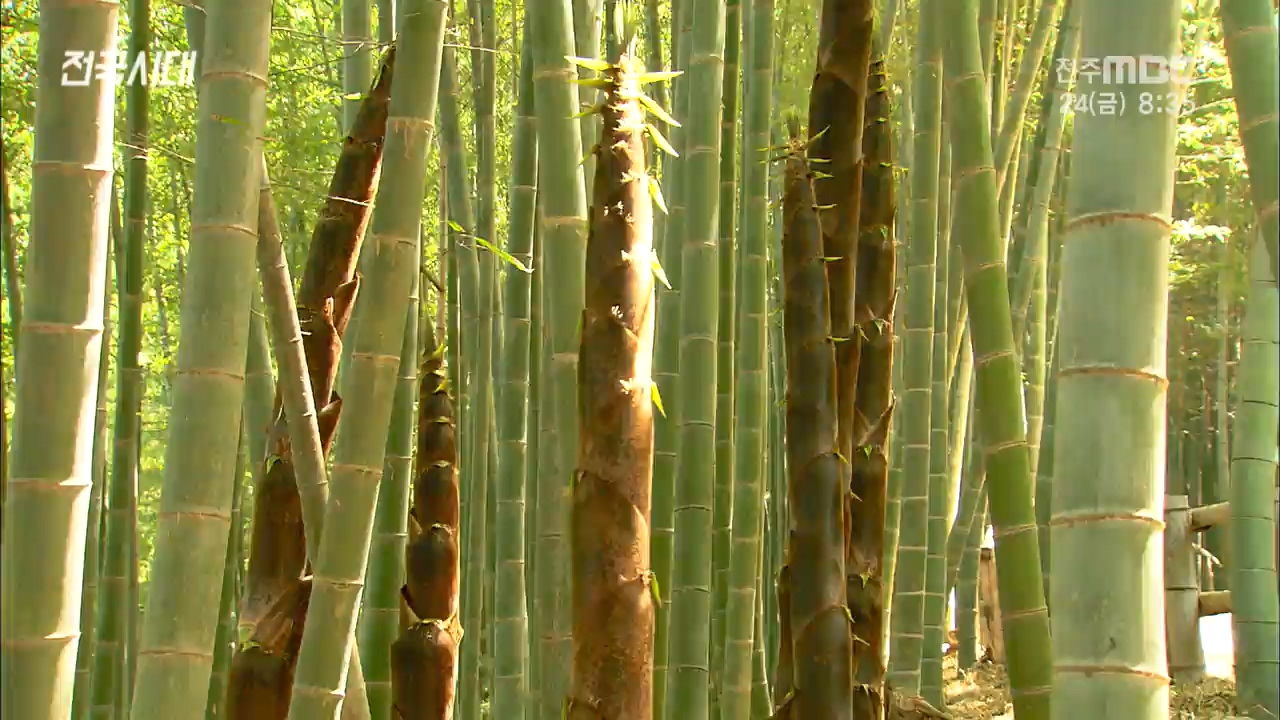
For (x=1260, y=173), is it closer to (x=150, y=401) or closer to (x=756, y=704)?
(x=756, y=704)

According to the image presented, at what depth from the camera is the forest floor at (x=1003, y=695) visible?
383 cm

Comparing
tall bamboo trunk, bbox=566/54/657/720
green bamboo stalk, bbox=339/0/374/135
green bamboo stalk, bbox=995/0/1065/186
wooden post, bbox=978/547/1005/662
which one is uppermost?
green bamboo stalk, bbox=995/0/1065/186

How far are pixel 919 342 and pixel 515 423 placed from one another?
0.85 m

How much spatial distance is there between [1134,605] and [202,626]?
3.04 ft

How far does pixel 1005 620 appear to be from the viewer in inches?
67.4

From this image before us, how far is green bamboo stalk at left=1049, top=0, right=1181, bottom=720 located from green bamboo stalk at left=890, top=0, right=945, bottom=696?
1.41 meters

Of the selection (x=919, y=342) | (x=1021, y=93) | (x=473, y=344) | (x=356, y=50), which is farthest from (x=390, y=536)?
(x=1021, y=93)

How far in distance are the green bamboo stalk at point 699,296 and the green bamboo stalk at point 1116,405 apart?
1.27m

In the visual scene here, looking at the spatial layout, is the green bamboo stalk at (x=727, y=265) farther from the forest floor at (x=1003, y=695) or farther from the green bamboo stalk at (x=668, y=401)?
the forest floor at (x=1003, y=695)

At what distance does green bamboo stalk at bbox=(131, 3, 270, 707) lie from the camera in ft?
4.54

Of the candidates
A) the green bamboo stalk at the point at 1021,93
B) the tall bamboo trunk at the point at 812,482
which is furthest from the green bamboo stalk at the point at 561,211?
the green bamboo stalk at the point at 1021,93

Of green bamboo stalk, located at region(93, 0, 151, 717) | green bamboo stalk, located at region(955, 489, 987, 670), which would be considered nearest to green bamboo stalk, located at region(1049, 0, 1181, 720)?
green bamboo stalk, located at region(93, 0, 151, 717)

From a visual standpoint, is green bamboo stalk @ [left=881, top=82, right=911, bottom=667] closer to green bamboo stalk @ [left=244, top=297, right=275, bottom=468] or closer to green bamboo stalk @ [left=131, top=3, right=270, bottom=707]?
A: green bamboo stalk @ [left=244, top=297, right=275, bottom=468]

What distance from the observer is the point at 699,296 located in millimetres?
2326
